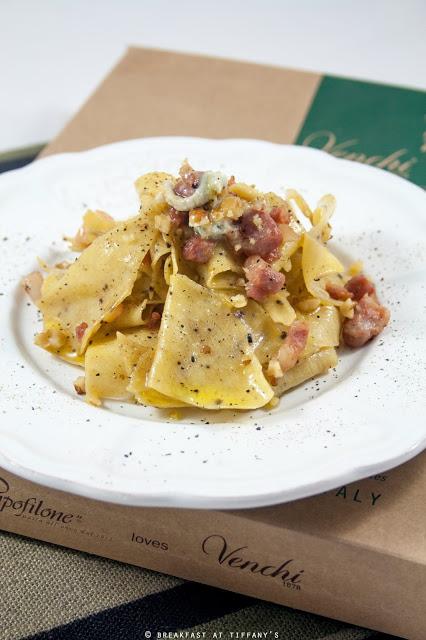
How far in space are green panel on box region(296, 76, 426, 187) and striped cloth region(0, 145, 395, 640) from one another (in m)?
3.32

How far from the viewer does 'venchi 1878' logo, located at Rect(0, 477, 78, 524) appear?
343 centimetres

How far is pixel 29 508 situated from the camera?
346cm

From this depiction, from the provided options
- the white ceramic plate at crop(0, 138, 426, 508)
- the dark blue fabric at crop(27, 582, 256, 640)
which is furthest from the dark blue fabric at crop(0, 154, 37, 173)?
the dark blue fabric at crop(27, 582, 256, 640)

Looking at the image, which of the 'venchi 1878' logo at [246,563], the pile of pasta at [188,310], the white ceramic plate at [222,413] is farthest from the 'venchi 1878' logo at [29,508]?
the 'venchi 1878' logo at [246,563]

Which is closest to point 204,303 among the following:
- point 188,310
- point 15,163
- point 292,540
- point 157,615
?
point 188,310

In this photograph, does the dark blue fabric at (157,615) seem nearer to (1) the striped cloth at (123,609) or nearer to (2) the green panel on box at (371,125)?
(1) the striped cloth at (123,609)

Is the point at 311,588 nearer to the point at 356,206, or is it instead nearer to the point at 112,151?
the point at 356,206

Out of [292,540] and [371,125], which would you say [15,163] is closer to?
[371,125]

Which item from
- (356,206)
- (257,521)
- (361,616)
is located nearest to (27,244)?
(356,206)

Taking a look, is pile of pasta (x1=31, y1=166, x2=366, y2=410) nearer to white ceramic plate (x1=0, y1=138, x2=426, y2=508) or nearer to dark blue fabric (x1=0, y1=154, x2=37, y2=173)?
white ceramic plate (x1=0, y1=138, x2=426, y2=508)

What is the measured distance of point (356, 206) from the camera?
4.68 meters

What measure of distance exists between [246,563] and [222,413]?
64 cm

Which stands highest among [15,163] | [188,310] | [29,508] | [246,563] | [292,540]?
[15,163]

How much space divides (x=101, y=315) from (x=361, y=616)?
1801mm
